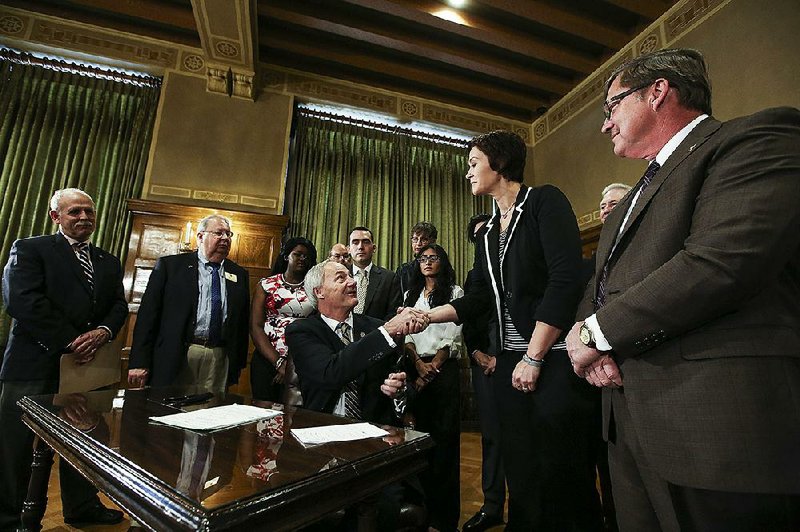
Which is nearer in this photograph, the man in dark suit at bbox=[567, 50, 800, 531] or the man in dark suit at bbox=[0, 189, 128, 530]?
the man in dark suit at bbox=[567, 50, 800, 531]

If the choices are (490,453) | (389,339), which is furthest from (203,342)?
(490,453)

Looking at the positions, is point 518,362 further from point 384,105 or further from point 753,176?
point 384,105

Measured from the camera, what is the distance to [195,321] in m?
2.36

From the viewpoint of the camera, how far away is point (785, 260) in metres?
0.74

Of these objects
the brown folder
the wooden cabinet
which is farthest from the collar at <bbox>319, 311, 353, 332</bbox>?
the wooden cabinet

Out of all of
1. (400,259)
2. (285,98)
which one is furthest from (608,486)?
(285,98)

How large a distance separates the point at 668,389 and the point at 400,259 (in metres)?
4.86

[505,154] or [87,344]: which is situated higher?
[505,154]

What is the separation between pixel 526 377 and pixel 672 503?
18.5 inches

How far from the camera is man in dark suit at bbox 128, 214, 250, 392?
88.7 inches

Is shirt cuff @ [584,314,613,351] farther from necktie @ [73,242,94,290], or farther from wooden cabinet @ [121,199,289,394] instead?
wooden cabinet @ [121,199,289,394]

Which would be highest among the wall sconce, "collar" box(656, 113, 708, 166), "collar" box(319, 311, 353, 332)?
the wall sconce

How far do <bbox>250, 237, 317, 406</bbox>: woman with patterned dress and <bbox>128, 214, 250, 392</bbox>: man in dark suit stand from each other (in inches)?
4.2

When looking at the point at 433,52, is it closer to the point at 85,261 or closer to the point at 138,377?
the point at 85,261
